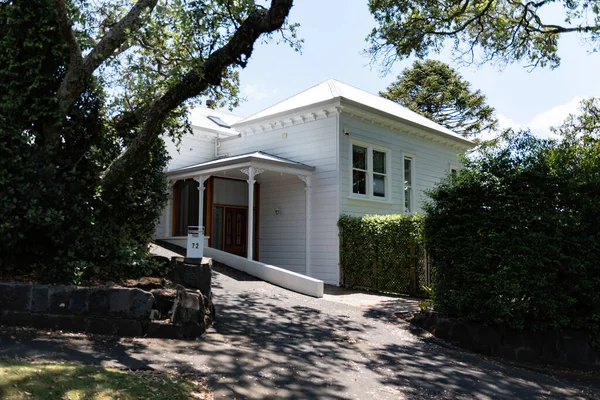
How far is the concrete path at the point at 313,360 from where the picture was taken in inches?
202

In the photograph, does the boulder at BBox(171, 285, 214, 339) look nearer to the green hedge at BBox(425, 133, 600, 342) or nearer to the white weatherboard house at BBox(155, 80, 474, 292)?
the green hedge at BBox(425, 133, 600, 342)

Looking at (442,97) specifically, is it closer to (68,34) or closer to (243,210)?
(243,210)

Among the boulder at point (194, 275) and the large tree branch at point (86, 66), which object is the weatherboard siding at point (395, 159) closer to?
the boulder at point (194, 275)

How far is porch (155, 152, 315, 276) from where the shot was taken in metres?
16.0

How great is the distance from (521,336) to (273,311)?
440cm

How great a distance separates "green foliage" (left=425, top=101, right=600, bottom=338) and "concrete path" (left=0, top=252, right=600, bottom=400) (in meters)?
0.91

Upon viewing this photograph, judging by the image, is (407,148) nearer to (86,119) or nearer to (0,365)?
(86,119)

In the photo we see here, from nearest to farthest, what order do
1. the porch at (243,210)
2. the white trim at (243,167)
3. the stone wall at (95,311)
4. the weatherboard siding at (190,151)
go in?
the stone wall at (95,311), the white trim at (243,167), the porch at (243,210), the weatherboard siding at (190,151)

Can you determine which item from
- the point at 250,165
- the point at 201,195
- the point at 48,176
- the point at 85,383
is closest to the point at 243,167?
the point at 250,165

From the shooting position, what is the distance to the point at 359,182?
53.5ft

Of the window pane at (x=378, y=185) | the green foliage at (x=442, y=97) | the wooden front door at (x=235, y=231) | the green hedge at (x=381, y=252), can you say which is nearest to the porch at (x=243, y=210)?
the wooden front door at (x=235, y=231)

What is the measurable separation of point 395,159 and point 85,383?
14.8 m

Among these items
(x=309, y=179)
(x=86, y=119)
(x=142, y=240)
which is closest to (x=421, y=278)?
(x=309, y=179)

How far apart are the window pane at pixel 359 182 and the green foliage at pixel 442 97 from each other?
70.6 feet
